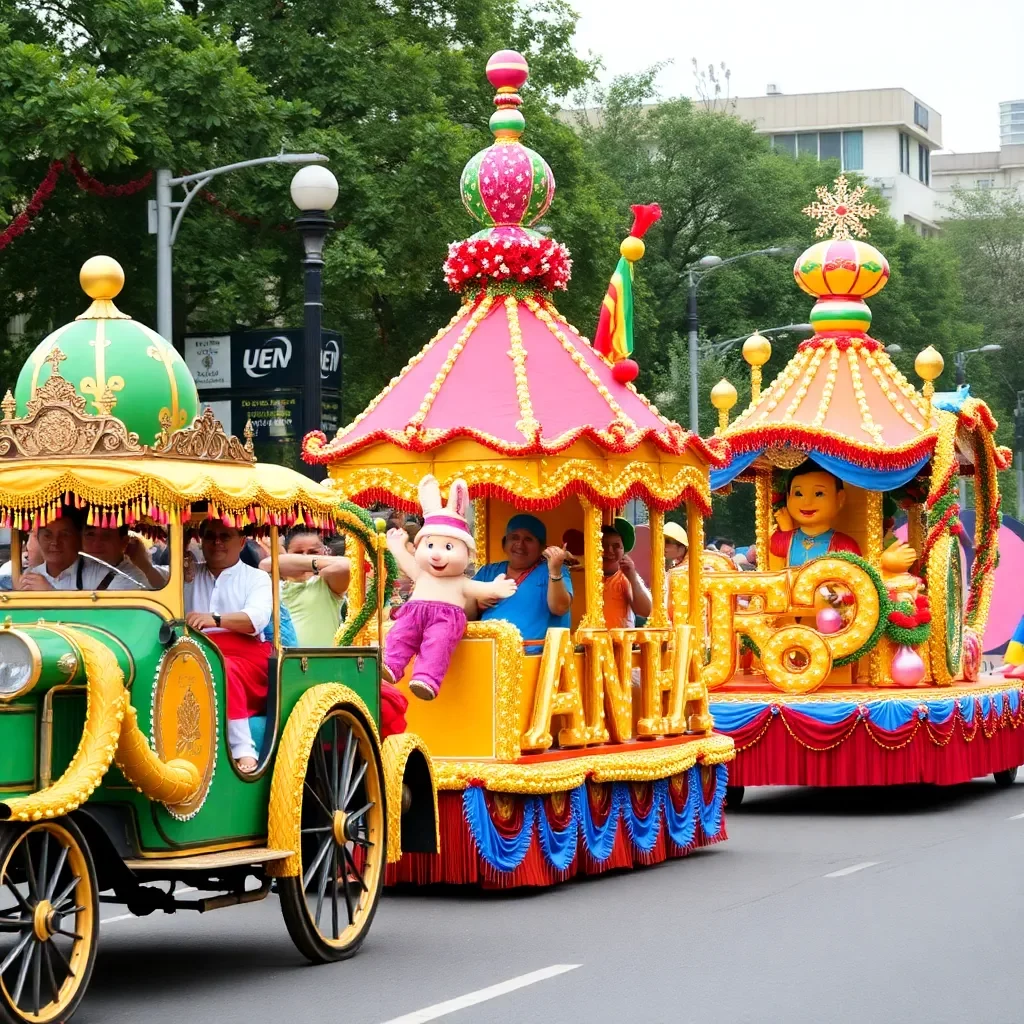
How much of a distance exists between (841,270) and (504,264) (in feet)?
20.8

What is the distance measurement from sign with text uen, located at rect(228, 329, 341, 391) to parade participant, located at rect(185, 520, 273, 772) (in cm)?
1137

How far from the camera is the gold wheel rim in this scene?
9594 mm

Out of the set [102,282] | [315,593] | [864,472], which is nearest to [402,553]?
[315,593]

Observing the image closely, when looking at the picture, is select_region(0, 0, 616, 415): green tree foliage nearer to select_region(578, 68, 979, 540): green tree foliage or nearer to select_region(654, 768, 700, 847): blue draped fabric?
select_region(654, 768, 700, 847): blue draped fabric

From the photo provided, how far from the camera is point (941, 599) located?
1755 cm

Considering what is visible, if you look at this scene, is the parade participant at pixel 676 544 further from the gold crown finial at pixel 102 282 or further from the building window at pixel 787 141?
the building window at pixel 787 141

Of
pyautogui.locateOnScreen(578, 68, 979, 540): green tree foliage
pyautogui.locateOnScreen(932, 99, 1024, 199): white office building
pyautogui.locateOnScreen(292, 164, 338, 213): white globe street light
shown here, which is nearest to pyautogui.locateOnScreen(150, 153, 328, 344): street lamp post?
pyautogui.locateOnScreen(292, 164, 338, 213): white globe street light

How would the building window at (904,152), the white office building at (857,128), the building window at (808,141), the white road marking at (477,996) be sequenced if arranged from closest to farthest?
1. the white road marking at (477,996)
2. the white office building at (857,128)
3. the building window at (904,152)
4. the building window at (808,141)

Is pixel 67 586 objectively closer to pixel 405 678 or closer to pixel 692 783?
pixel 405 678

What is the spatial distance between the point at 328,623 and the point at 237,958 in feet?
14.2

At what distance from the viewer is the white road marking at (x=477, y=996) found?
8166 millimetres

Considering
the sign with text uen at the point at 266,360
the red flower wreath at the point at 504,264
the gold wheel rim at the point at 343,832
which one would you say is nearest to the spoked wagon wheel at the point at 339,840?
the gold wheel rim at the point at 343,832

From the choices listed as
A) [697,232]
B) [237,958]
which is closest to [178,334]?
[237,958]

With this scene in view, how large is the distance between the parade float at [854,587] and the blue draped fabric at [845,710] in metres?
0.01
